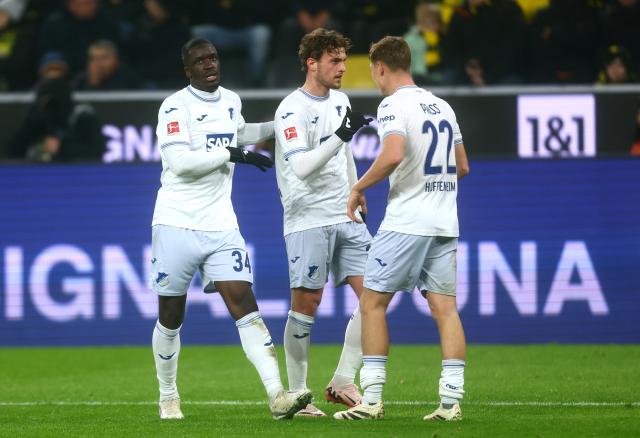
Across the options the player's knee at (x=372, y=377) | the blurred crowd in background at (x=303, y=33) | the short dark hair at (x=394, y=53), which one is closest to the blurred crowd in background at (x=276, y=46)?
the blurred crowd in background at (x=303, y=33)

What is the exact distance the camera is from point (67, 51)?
15320 mm

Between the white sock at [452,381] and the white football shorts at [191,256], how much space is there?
121 centimetres

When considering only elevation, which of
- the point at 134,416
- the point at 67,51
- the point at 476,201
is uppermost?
the point at 67,51

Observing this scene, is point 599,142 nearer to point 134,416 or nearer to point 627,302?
point 627,302

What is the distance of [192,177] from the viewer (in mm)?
7797

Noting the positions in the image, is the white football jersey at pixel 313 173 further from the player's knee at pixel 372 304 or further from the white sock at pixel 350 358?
the player's knee at pixel 372 304

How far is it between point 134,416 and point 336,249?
1.54 m

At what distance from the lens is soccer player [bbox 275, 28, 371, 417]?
8141mm

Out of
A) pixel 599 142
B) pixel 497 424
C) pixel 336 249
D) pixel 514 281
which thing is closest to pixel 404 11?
pixel 599 142

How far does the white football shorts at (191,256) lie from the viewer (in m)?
7.77

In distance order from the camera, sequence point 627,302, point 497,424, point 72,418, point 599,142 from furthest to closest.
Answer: point 599,142 → point 627,302 → point 72,418 → point 497,424

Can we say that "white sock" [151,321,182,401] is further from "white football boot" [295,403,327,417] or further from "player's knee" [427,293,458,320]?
"player's knee" [427,293,458,320]

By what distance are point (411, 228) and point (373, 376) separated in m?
0.82

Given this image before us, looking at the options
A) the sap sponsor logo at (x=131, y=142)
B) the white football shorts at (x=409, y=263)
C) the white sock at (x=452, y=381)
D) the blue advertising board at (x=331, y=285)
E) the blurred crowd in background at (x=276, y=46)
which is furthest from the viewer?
the blurred crowd in background at (x=276, y=46)
